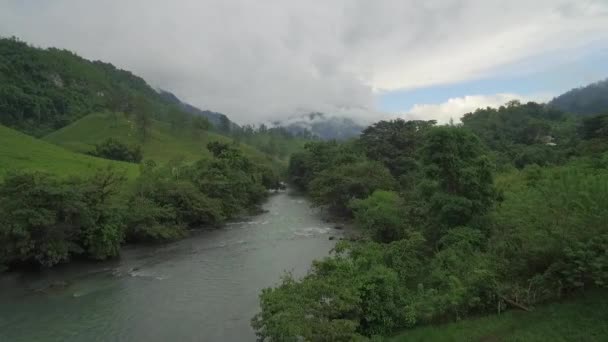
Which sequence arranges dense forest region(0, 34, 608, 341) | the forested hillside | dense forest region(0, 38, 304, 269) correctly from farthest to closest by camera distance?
the forested hillside < dense forest region(0, 38, 304, 269) < dense forest region(0, 34, 608, 341)

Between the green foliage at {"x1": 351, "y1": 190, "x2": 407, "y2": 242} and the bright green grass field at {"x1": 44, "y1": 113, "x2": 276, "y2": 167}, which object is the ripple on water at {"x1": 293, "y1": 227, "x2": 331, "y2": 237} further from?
the bright green grass field at {"x1": 44, "y1": 113, "x2": 276, "y2": 167}

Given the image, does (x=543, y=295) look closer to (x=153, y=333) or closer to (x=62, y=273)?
(x=153, y=333)

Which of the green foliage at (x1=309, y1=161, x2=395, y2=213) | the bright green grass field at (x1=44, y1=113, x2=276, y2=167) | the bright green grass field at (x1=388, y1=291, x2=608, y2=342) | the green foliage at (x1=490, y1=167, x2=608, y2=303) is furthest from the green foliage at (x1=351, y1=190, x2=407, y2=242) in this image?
the bright green grass field at (x1=44, y1=113, x2=276, y2=167)

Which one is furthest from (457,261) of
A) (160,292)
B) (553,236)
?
(160,292)

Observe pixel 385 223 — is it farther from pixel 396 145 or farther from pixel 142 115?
pixel 142 115

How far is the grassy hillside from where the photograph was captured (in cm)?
Answer: 4834

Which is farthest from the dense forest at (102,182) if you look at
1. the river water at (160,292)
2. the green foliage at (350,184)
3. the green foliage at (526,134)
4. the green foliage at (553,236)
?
the green foliage at (526,134)

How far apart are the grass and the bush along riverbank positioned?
155 feet

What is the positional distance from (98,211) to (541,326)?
3097cm

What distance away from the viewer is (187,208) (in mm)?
44594

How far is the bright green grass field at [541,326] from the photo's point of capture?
13.0 meters

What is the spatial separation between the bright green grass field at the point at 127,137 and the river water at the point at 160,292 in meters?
60.3

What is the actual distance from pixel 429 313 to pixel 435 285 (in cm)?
336

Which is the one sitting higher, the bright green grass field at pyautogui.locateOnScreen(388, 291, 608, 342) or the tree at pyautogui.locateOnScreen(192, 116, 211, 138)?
the tree at pyautogui.locateOnScreen(192, 116, 211, 138)
